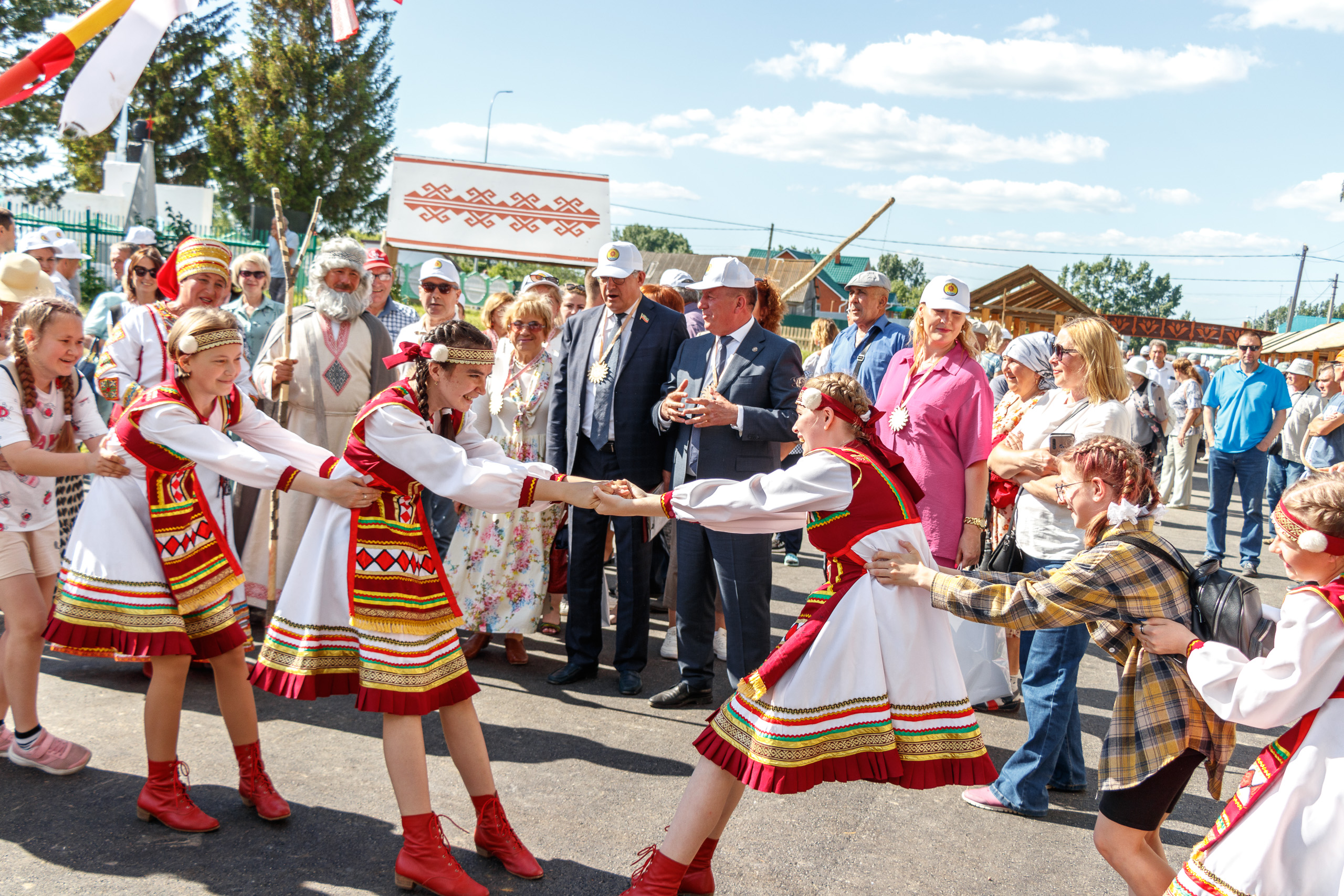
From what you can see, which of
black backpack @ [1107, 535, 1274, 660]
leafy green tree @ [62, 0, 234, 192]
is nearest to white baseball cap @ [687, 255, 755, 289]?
black backpack @ [1107, 535, 1274, 660]

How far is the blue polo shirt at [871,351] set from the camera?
6059 millimetres

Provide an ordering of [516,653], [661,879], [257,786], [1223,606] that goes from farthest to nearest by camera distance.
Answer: [516,653] → [257,786] → [661,879] → [1223,606]

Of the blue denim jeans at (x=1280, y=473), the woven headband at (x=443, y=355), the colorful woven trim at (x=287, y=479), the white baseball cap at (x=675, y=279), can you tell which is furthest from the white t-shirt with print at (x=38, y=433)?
the blue denim jeans at (x=1280, y=473)

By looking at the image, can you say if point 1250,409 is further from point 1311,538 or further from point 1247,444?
point 1311,538

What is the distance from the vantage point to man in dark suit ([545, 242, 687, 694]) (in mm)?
5344

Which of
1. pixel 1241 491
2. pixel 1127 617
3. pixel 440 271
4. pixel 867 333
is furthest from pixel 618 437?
pixel 1241 491

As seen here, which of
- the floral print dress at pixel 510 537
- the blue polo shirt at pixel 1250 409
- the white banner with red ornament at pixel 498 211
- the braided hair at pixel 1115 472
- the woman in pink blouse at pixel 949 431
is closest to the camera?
the braided hair at pixel 1115 472

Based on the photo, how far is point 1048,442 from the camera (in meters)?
4.30

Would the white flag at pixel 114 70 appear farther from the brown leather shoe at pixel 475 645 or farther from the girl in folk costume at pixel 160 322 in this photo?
the brown leather shoe at pixel 475 645

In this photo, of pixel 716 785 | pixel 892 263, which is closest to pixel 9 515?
pixel 716 785

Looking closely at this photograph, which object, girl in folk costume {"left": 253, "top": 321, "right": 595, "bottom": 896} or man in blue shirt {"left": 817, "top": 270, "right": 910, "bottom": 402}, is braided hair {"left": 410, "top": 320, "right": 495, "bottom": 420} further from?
man in blue shirt {"left": 817, "top": 270, "right": 910, "bottom": 402}

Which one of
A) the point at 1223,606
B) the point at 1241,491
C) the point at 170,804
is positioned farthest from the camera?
the point at 1241,491

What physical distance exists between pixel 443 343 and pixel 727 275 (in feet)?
7.26

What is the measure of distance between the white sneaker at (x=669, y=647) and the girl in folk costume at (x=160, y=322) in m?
2.88
